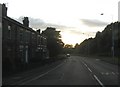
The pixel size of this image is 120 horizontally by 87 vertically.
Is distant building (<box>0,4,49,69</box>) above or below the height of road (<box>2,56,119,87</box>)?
above

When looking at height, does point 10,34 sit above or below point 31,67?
above

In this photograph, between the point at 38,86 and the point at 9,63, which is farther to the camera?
the point at 9,63

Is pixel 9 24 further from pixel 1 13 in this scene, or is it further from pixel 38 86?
pixel 38 86

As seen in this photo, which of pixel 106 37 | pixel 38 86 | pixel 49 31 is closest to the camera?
pixel 38 86

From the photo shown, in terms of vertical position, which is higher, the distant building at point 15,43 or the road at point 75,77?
the distant building at point 15,43

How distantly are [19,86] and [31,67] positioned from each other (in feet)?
70.6

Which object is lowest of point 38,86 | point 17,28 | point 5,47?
point 38,86

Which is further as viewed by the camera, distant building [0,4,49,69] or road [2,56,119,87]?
distant building [0,4,49,69]

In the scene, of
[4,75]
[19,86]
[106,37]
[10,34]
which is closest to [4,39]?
[10,34]

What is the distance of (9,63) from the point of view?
1203 inches

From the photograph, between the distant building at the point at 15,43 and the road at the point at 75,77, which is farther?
the distant building at the point at 15,43

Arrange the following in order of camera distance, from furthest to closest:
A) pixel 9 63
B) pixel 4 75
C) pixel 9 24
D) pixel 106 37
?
pixel 106 37
pixel 9 24
pixel 9 63
pixel 4 75

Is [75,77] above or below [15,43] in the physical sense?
below

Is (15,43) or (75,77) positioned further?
(15,43)
